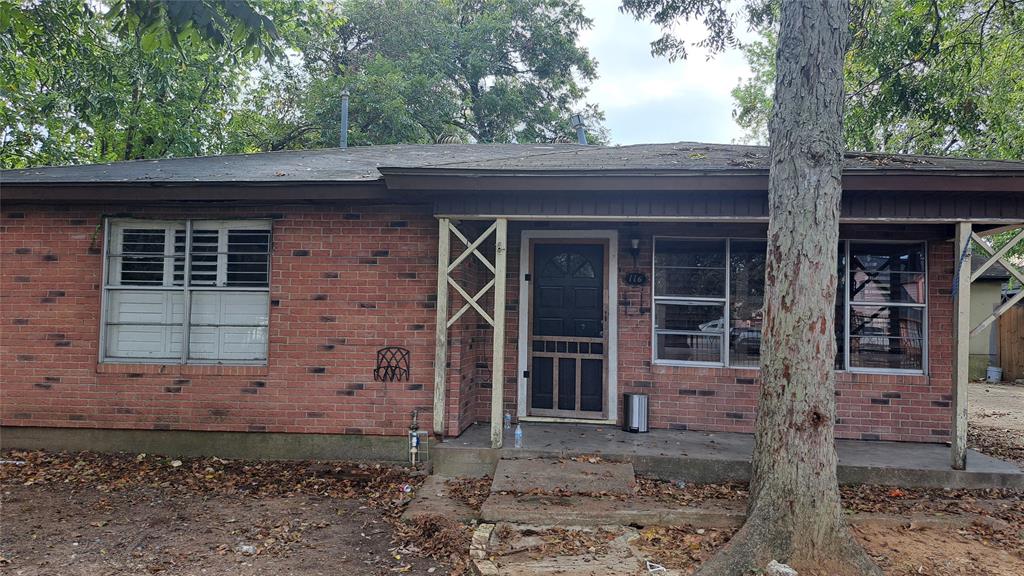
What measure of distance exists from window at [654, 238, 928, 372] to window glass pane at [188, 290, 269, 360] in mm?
4414

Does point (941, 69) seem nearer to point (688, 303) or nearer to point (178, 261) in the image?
point (688, 303)

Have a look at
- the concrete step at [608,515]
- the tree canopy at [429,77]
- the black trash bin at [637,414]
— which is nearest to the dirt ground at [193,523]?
the concrete step at [608,515]

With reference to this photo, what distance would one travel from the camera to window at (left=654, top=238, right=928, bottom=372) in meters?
6.44

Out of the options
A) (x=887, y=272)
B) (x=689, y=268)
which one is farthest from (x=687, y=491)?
(x=887, y=272)

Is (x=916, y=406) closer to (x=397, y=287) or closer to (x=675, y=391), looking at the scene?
(x=675, y=391)

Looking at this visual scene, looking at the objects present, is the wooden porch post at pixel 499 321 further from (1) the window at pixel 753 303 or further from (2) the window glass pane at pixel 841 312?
(2) the window glass pane at pixel 841 312

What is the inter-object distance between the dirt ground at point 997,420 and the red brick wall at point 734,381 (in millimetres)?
1281

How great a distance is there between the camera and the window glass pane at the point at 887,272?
6422 millimetres

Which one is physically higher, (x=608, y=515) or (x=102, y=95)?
(x=102, y=95)

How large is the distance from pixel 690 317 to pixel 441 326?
288cm

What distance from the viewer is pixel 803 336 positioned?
358 cm

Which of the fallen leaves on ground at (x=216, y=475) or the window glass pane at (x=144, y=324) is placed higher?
the window glass pane at (x=144, y=324)

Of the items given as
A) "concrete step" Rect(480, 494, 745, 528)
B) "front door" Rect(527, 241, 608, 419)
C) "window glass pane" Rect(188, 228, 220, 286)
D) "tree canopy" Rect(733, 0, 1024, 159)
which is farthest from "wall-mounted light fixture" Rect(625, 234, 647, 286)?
"window glass pane" Rect(188, 228, 220, 286)

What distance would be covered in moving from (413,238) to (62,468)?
164 inches
